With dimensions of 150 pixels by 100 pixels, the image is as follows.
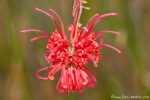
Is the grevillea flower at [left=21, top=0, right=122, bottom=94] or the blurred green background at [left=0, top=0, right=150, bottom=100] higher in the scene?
the grevillea flower at [left=21, top=0, right=122, bottom=94]

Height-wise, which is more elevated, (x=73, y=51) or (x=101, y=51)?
(x=73, y=51)

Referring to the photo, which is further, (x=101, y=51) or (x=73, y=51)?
(x=101, y=51)

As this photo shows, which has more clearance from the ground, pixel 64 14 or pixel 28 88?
pixel 64 14

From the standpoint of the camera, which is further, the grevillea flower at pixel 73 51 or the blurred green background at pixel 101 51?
the blurred green background at pixel 101 51

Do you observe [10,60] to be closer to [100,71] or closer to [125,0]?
[100,71]

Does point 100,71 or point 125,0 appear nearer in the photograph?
point 125,0

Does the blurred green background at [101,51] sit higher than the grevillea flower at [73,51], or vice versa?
the grevillea flower at [73,51]

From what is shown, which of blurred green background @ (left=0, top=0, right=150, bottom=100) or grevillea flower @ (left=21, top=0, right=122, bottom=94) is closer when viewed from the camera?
grevillea flower @ (left=21, top=0, right=122, bottom=94)

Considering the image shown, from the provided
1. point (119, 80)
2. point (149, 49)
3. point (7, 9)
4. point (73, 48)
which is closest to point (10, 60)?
point (7, 9)
